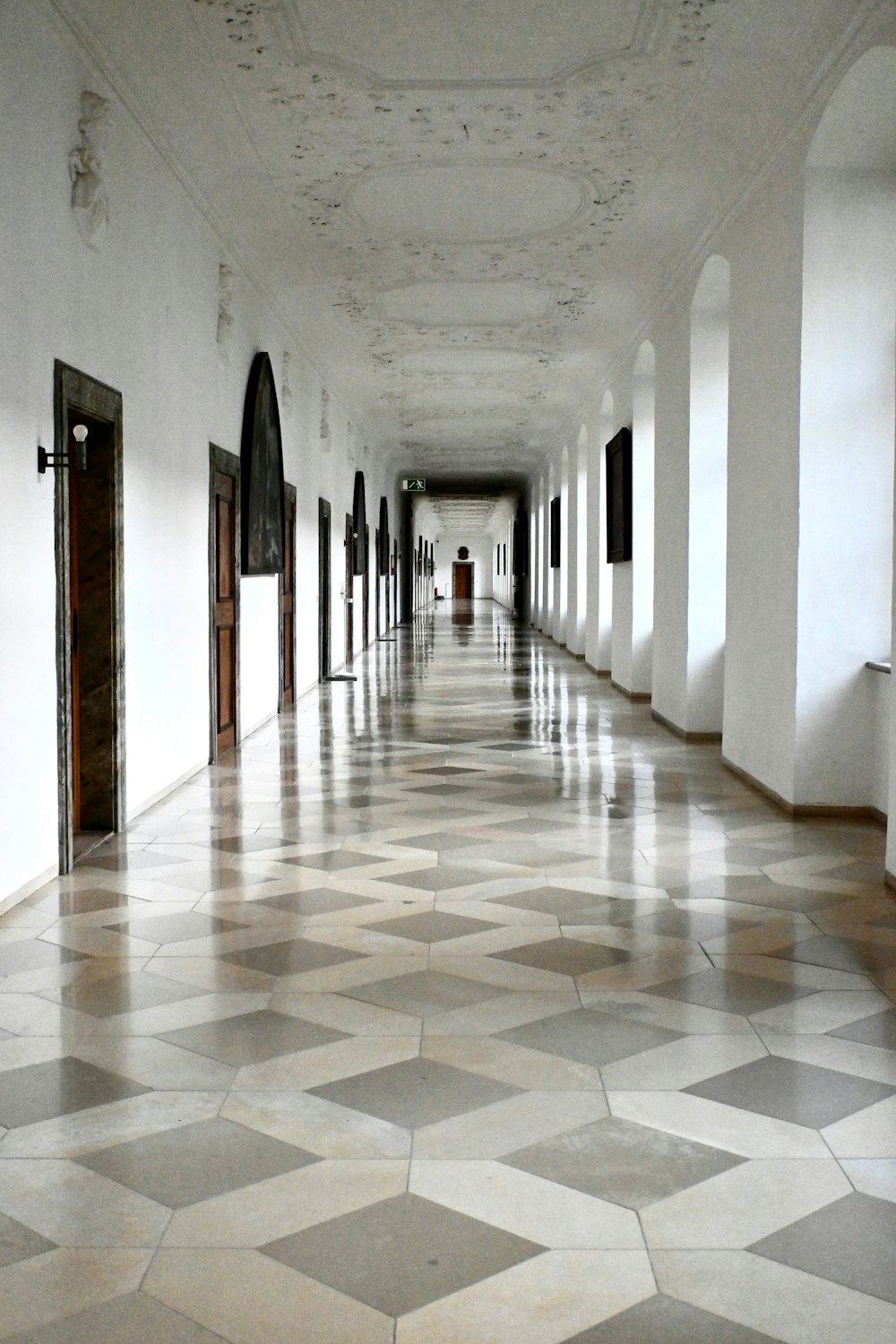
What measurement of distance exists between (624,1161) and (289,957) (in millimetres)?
1973

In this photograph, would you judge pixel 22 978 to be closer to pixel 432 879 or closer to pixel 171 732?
pixel 432 879

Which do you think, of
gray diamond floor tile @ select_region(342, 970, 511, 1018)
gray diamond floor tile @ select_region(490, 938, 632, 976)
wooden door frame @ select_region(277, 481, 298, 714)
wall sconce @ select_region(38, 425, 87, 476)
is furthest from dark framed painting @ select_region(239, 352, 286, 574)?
gray diamond floor tile @ select_region(342, 970, 511, 1018)

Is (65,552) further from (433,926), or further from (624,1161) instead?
(624,1161)

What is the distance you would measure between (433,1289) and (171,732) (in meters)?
6.23

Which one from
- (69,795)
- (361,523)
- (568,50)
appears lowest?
(69,795)

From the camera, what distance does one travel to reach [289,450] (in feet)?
44.8

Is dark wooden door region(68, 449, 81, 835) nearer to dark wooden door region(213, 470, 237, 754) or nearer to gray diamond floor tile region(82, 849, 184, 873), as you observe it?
gray diamond floor tile region(82, 849, 184, 873)

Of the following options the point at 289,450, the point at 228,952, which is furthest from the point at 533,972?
the point at 289,450

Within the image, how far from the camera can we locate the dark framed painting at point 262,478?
10.8m

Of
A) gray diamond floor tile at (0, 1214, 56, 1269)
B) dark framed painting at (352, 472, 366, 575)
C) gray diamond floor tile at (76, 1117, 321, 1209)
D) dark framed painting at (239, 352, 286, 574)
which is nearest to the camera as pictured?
gray diamond floor tile at (0, 1214, 56, 1269)

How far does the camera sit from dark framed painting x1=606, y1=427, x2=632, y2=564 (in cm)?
1472

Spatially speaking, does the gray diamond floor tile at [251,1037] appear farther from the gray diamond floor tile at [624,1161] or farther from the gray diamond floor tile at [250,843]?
the gray diamond floor tile at [250,843]

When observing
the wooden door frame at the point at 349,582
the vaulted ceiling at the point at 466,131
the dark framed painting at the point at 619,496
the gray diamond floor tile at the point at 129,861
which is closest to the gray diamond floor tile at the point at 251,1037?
the gray diamond floor tile at the point at 129,861

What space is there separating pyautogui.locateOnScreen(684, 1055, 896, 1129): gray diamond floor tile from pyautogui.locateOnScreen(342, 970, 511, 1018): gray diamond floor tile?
3.24 ft
